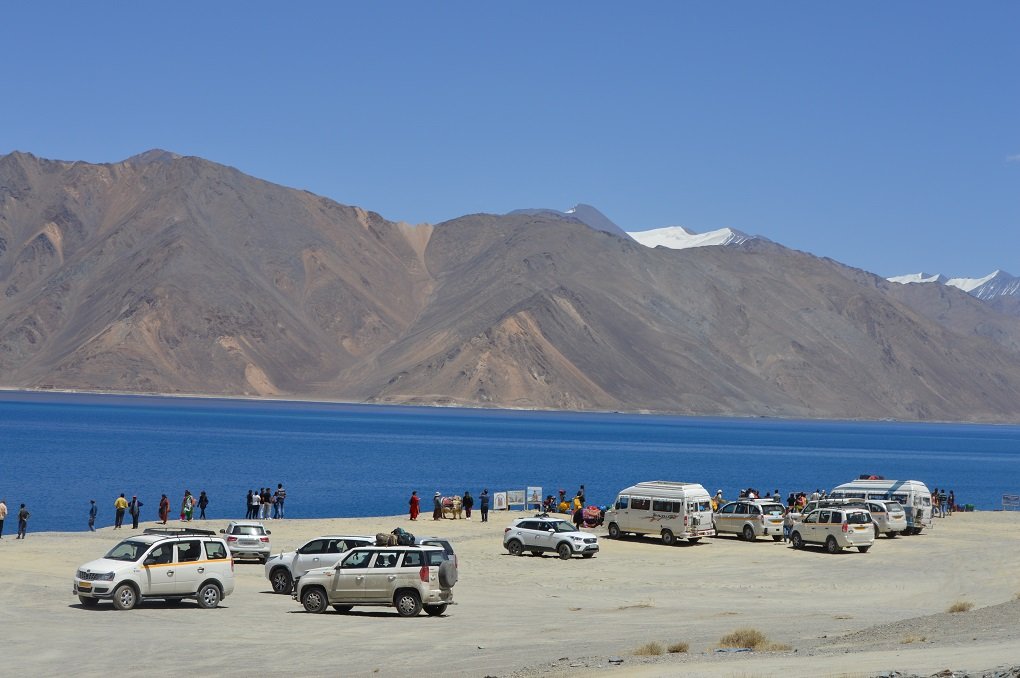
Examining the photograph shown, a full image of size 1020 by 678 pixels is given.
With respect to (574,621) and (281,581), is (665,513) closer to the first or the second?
(281,581)

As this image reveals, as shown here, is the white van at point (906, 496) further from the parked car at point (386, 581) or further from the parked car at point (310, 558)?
the parked car at point (386, 581)

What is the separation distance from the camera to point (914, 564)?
43.8 metres

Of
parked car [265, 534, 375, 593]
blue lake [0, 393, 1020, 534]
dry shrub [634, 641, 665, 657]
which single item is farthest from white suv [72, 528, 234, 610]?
blue lake [0, 393, 1020, 534]

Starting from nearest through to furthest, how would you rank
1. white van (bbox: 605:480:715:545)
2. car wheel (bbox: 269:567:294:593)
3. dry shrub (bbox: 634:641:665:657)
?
dry shrub (bbox: 634:641:665:657) → car wheel (bbox: 269:567:294:593) → white van (bbox: 605:480:715:545)

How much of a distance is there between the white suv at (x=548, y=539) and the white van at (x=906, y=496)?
57.2 ft

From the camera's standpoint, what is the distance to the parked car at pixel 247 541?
131 feet

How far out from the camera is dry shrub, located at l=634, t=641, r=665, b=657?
74.5 feet

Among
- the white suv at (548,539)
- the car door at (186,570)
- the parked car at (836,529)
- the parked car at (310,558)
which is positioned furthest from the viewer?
the parked car at (836,529)

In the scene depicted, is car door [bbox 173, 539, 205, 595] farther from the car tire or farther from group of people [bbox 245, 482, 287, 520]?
group of people [bbox 245, 482, 287, 520]

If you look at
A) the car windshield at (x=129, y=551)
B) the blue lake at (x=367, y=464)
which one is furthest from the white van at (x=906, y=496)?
the car windshield at (x=129, y=551)

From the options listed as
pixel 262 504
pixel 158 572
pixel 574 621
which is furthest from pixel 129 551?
pixel 262 504

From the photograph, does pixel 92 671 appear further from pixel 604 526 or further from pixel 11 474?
pixel 11 474

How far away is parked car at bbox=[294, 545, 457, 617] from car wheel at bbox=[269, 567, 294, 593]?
3.68 metres

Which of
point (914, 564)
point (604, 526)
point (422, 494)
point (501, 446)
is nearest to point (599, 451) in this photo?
point (501, 446)
